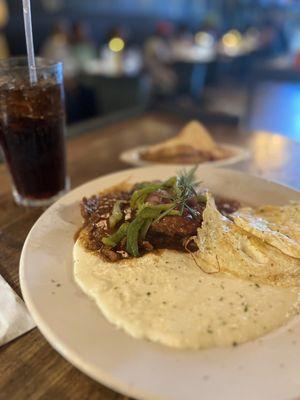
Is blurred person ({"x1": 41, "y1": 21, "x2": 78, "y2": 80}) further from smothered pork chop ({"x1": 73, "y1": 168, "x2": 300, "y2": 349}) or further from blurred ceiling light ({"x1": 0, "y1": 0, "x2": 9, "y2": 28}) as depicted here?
smothered pork chop ({"x1": 73, "y1": 168, "x2": 300, "y2": 349})

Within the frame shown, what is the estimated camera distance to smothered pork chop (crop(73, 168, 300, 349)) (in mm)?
981

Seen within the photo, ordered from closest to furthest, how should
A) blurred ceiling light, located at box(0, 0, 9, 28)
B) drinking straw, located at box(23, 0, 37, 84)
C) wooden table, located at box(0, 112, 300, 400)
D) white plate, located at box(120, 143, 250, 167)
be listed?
1. wooden table, located at box(0, 112, 300, 400)
2. drinking straw, located at box(23, 0, 37, 84)
3. white plate, located at box(120, 143, 250, 167)
4. blurred ceiling light, located at box(0, 0, 9, 28)

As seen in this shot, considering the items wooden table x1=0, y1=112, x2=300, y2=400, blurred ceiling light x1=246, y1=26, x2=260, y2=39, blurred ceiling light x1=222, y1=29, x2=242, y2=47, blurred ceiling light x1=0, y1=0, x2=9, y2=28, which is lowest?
wooden table x1=0, y1=112, x2=300, y2=400

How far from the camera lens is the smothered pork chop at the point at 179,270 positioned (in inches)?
38.6

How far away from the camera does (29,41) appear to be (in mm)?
1520

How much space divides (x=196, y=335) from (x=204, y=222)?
473 mm

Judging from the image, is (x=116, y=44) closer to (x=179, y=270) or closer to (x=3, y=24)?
(x=3, y=24)

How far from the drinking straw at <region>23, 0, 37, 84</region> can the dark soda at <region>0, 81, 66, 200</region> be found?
47 millimetres

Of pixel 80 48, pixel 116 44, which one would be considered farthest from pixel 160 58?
pixel 80 48

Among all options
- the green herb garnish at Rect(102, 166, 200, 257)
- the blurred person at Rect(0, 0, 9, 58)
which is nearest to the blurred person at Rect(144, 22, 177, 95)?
the blurred person at Rect(0, 0, 9, 58)

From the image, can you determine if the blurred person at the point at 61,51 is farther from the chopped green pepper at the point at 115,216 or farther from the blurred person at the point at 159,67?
the chopped green pepper at the point at 115,216

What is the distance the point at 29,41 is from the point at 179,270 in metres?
1.12

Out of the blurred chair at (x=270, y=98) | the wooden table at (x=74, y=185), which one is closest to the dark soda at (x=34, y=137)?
the wooden table at (x=74, y=185)

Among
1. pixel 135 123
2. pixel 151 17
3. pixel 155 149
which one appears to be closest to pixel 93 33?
pixel 151 17
